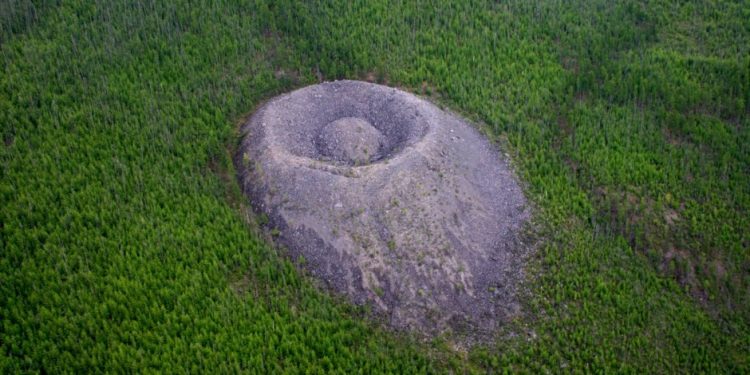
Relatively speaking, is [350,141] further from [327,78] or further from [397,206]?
[327,78]

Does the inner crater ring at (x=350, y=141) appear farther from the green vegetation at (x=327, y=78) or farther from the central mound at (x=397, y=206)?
the green vegetation at (x=327, y=78)

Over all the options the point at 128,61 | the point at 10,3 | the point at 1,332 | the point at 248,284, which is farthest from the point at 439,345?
the point at 10,3

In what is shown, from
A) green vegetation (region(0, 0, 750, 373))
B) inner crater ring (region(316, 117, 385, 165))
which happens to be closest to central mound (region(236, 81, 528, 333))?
inner crater ring (region(316, 117, 385, 165))

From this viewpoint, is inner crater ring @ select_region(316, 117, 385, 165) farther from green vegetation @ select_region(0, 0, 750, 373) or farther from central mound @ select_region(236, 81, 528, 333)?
green vegetation @ select_region(0, 0, 750, 373)

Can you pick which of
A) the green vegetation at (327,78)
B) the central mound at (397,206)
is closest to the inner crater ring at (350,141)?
the central mound at (397,206)

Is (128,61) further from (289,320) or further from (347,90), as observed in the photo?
(289,320)
